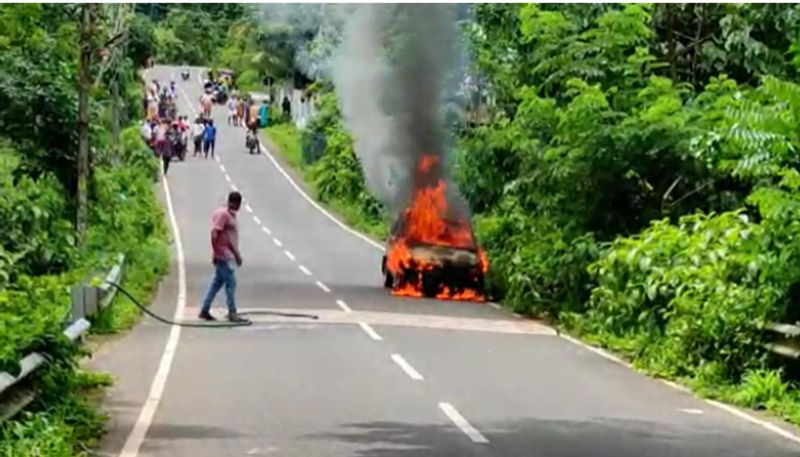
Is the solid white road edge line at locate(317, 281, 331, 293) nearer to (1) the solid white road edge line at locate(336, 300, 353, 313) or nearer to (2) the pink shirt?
(1) the solid white road edge line at locate(336, 300, 353, 313)

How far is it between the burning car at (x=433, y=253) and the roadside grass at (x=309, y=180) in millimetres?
14544

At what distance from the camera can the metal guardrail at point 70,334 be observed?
33.7 ft

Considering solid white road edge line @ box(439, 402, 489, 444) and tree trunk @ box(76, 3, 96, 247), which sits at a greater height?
tree trunk @ box(76, 3, 96, 247)

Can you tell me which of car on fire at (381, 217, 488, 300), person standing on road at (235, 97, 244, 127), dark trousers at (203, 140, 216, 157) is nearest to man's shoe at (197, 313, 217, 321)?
car on fire at (381, 217, 488, 300)

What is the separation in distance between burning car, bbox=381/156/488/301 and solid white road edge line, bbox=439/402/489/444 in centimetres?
1316

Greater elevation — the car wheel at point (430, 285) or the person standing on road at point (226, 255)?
the person standing on road at point (226, 255)

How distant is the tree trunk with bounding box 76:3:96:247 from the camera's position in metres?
Answer: 22.1

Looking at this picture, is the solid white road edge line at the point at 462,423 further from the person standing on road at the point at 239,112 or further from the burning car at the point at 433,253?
the person standing on road at the point at 239,112

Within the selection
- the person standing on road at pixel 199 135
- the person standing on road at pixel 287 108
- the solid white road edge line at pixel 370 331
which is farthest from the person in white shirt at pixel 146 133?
the solid white road edge line at pixel 370 331

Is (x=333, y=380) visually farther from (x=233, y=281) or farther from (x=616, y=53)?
(x=616, y=53)

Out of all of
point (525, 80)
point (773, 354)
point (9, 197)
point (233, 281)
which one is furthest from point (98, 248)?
point (773, 354)

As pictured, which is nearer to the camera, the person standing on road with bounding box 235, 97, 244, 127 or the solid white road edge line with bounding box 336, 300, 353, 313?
the solid white road edge line with bounding box 336, 300, 353, 313

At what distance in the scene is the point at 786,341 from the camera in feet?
48.2

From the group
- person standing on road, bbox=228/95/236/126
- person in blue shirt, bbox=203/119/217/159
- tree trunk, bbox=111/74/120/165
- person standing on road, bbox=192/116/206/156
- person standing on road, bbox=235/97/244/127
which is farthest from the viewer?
person standing on road, bbox=228/95/236/126
